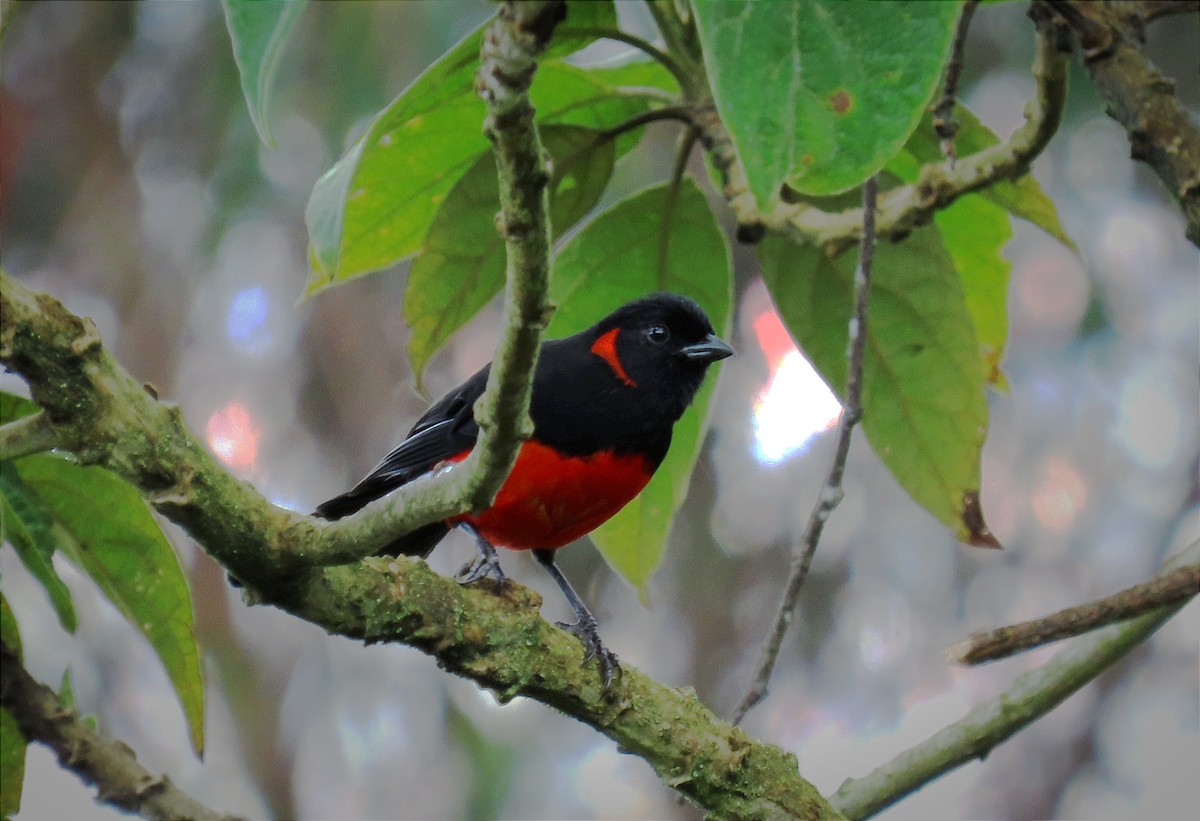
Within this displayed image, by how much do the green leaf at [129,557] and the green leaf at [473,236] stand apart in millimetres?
670

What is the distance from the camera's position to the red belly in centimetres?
265

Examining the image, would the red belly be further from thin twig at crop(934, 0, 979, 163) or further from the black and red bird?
thin twig at crop(934, 0, 979, 163)

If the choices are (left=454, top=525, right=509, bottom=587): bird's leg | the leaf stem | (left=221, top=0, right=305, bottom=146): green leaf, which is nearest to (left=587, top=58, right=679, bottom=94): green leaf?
the leaf stem

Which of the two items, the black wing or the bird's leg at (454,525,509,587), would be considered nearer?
the bird's leg at (454,525,509,587)

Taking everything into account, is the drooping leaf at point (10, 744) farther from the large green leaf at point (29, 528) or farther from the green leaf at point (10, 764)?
the large green leaf at point (29, 528)

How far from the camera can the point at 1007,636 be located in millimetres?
1297

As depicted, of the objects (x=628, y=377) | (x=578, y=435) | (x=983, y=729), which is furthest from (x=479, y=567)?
(x=983, y=729)

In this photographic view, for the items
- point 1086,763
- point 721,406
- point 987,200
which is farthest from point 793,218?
point 1086,763

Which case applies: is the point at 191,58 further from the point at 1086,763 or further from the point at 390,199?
the point at 1086,763

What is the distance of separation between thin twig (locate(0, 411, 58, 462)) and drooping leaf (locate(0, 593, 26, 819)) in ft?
1.38

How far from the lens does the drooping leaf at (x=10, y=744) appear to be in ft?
5.26

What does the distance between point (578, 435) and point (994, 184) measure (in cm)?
99

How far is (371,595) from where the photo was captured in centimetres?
165

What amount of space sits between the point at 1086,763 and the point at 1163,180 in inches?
176
